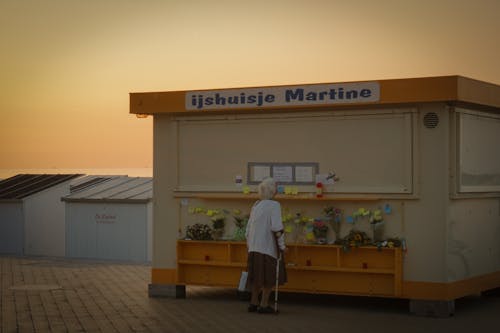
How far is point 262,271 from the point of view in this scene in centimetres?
1403

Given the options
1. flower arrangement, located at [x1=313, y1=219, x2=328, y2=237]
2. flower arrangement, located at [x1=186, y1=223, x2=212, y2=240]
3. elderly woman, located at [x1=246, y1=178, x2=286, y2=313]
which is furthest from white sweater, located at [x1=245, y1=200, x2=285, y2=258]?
flower arrangement, located at [x1=186, y1=223, x2=212, y2=240]

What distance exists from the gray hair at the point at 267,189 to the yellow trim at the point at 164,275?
2433 millimetres

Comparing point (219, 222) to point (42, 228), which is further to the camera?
point (42, 228)

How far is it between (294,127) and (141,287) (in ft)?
12.9

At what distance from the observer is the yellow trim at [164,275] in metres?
15.8

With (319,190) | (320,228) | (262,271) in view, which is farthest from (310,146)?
(262,271)

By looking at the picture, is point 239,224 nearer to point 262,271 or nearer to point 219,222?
point 219,222

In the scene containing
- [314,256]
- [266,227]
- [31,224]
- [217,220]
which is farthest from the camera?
[31,224]

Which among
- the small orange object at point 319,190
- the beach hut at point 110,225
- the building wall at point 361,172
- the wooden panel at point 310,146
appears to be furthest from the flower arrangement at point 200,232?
the beach hut at point 110,225

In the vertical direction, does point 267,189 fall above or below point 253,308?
above

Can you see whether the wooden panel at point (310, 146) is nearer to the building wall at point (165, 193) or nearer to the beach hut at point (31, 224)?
the building wall at point (165, 193)

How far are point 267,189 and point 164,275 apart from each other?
269 cm

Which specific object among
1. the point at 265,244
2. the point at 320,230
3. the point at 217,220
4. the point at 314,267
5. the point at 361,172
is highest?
the point at 361,172

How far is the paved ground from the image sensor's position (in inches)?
507
